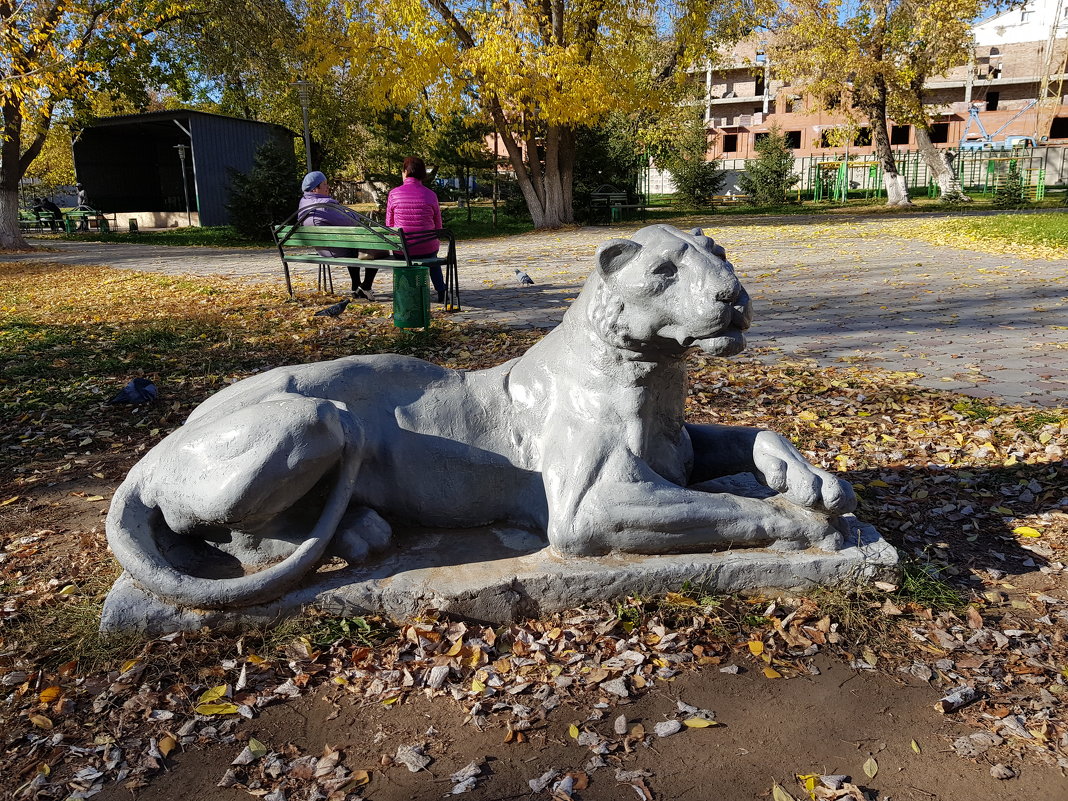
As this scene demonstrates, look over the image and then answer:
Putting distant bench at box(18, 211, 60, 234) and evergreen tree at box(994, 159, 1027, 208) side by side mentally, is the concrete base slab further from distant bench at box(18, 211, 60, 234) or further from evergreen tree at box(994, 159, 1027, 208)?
distant bench at box(18, 211, 60, 234)

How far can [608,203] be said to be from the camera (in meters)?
25.5

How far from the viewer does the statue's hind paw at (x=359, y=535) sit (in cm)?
303

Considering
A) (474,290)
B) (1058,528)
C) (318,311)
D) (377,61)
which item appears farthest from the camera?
(377,61)

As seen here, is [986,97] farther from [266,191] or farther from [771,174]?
[266,191]

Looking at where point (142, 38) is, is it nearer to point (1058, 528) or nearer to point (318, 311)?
point (318, 311)

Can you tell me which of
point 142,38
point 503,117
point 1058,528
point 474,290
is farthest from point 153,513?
point 142,38

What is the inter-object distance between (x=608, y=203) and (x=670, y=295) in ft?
77.6

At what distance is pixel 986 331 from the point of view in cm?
773

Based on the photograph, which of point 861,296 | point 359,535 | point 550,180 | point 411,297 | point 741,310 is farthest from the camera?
point 550,180

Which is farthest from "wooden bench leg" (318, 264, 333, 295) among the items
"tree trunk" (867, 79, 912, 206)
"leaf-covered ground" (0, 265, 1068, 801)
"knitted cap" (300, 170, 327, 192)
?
"tree trunk" (867, 79, 912, 206)

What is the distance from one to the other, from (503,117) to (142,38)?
9.35 meters

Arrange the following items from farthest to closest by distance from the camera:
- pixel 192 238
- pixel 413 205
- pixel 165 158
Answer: pixel 165 158 < pixel 192 238 < pixel 413 205

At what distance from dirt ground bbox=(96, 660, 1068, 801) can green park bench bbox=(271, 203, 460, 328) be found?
5.91m

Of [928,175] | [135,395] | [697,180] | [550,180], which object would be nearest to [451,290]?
[135,395]
